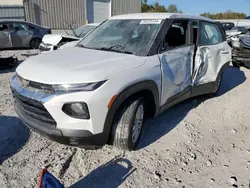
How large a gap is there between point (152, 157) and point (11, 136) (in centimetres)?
197

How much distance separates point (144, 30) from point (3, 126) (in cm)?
256

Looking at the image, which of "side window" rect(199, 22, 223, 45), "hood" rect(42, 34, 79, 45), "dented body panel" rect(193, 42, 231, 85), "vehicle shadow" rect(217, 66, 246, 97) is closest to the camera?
"dented body panel" rect(193, 42, 231, 85)

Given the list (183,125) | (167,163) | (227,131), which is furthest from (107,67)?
(227,131)

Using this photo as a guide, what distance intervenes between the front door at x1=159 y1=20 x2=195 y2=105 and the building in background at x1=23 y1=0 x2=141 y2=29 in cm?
1306

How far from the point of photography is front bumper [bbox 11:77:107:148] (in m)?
2.32

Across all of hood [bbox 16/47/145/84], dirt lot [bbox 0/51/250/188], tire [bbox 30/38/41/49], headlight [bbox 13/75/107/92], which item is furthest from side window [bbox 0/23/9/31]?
headlight [bbox 13/75/107/92]

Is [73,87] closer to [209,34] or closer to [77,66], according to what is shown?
[77,66]

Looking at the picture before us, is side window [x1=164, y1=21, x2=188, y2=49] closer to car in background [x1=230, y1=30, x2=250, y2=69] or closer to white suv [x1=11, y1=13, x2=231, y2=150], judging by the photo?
white suv [x1=11, y1=13, x2=231, y2=150]

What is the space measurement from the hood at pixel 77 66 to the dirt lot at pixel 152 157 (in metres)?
1.02

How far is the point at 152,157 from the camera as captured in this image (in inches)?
116

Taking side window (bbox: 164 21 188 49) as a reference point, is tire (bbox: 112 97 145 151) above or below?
below

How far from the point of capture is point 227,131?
3713 mm

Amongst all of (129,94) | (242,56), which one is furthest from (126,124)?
(242,56)

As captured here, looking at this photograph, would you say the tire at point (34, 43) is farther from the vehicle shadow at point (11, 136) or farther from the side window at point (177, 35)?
the side window at point (177, 35)
